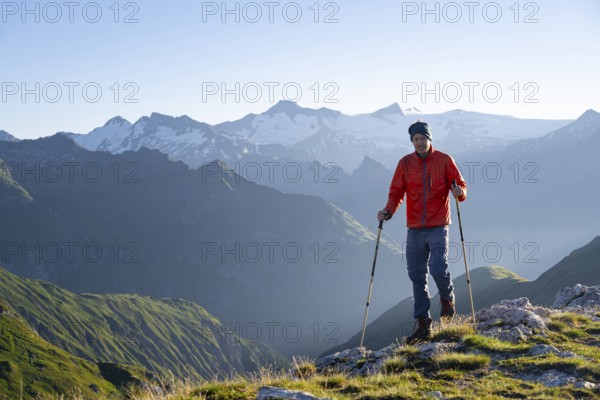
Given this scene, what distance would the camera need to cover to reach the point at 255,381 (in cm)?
1005

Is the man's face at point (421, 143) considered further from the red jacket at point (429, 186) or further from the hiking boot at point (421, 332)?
the hiking boot at point (421, 332)

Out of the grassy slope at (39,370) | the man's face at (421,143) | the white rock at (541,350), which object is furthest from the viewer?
the grassy slope at (39,370)

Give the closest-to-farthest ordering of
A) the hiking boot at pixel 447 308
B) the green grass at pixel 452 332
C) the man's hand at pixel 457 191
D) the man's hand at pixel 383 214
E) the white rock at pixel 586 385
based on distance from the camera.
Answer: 1. the white rock at pixel 586 385
2. the green grass at pixel 452 332
3. the man's hand at pixel 457 191
4. the man's hand at pixel 383 214
5. the hiking boot at pixel 447 308

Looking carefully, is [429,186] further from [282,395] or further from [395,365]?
[282,395]

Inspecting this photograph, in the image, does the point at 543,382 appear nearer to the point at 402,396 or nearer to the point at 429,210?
the point at 402,396

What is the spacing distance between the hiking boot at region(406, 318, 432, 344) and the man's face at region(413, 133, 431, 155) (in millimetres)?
4179

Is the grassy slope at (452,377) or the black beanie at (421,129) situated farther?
the black beanie at (421,129)

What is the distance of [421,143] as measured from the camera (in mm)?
13234

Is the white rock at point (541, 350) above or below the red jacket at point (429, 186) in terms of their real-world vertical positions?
below

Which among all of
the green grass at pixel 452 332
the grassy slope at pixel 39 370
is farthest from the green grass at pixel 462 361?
the grassy slope at pixel 39 370

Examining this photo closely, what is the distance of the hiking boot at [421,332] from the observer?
12844 mm

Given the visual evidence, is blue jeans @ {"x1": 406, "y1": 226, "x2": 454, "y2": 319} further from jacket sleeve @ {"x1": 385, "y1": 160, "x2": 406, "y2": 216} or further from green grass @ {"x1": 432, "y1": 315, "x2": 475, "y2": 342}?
jacket sleeve @ {"x1": 385, "y1": 160, "x2": 406, "y2": 216}

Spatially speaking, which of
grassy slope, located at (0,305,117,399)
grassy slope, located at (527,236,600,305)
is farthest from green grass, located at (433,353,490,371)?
grassy slope, located at (0,305,117,399)

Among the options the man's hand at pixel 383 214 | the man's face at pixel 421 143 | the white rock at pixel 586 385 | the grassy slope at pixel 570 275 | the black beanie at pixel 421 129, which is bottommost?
the grassy slope at pixel 570 275
